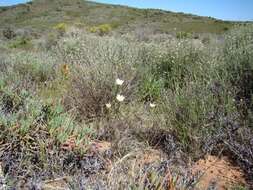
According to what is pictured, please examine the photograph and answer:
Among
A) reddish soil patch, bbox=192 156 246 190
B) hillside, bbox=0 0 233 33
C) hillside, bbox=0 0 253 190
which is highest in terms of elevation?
hillside, bbox=0 0 233 33

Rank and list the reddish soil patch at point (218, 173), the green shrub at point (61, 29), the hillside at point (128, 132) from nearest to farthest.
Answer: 1. the hillside at point (128, 132)
2. the reddish soil patch at point (218, 173)
3. the green shrub at point (61, 29)

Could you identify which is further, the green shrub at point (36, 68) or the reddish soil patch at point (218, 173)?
the green shrub at point (36, 68)

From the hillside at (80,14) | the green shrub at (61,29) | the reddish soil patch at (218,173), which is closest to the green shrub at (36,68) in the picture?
the reddish soil patch at (218,173)

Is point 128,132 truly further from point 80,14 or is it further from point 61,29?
point 80,14

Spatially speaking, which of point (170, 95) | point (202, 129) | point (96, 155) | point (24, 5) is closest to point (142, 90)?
point (170, 95)

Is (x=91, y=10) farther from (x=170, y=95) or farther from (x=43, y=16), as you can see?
(x=170, y=95)

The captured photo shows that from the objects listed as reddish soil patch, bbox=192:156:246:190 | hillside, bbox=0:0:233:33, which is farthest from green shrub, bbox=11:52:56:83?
hillside, bbox=0:0:233:33

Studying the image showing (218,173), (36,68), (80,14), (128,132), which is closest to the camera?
(218,173)

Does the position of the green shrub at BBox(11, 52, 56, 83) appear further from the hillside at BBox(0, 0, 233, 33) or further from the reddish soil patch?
the hillside at BBox(0, 0, 233, 33)

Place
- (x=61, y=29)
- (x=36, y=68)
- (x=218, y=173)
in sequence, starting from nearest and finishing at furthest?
(x=218, y=173) → (x=36, y=68) → (x=61, y=29)

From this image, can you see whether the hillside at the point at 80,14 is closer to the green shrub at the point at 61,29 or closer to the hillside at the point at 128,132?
the green shrub at the point at 61,29

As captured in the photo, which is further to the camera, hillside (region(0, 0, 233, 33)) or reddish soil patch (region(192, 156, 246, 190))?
hillside (region(0, 0, 233, 33))

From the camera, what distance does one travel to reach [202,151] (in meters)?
3.34

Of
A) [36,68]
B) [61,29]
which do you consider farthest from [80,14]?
[36,68]
